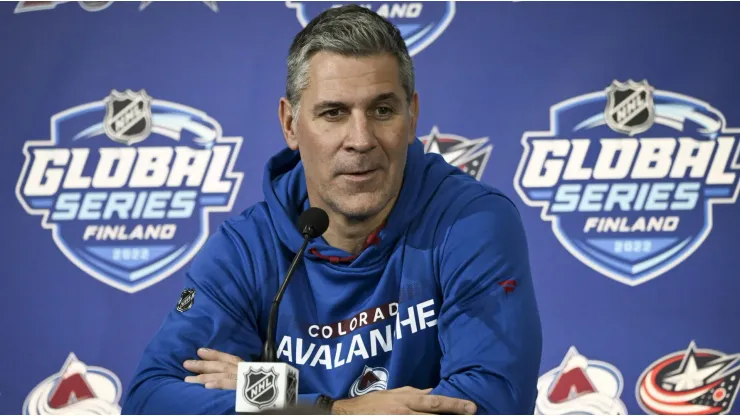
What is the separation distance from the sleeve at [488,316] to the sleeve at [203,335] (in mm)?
348

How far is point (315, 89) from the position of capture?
7.22ft

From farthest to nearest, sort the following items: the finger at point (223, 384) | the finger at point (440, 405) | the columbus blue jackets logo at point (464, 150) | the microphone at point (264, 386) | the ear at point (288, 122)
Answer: the columbus blue jackets logo at point (464, 150) < the ear at point (288, 122) < the finger at point (223, 384) < the finger at point (440, 405) < the microphone at point (264, 386)

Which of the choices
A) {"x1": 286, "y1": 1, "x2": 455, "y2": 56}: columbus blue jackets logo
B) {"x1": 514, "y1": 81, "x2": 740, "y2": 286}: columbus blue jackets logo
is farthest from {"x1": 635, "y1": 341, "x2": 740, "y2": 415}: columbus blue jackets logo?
{"x1": 286, "y1": 1, "x2": 455, "y2": 56}: columbus blue jackets logo

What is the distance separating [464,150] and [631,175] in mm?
619

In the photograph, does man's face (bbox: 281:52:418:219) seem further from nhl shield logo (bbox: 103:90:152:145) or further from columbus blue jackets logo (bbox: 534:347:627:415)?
nhl shield logo (bbox: 103:90:152:145)

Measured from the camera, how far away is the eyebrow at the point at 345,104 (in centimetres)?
215

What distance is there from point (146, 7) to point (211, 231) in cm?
94

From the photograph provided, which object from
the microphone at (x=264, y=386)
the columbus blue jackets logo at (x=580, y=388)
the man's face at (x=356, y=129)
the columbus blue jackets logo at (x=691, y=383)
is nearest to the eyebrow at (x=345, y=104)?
the man's face at (x=356, y=129)

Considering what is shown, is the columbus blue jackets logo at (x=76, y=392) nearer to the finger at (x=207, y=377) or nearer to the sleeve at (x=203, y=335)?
the sleeve at (x=203, y=335)

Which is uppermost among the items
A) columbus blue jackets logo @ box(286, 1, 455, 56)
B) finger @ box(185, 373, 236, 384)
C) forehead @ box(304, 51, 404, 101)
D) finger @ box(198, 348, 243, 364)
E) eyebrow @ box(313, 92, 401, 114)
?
columbus blue jackets logo @ box(286, 1, 455, 56)

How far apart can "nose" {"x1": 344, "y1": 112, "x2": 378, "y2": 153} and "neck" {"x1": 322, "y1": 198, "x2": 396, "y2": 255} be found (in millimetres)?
211

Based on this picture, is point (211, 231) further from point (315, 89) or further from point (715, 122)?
point (715, 122)

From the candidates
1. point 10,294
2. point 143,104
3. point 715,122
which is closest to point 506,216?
point 715,122

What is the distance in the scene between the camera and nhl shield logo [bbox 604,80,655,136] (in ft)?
11.9
